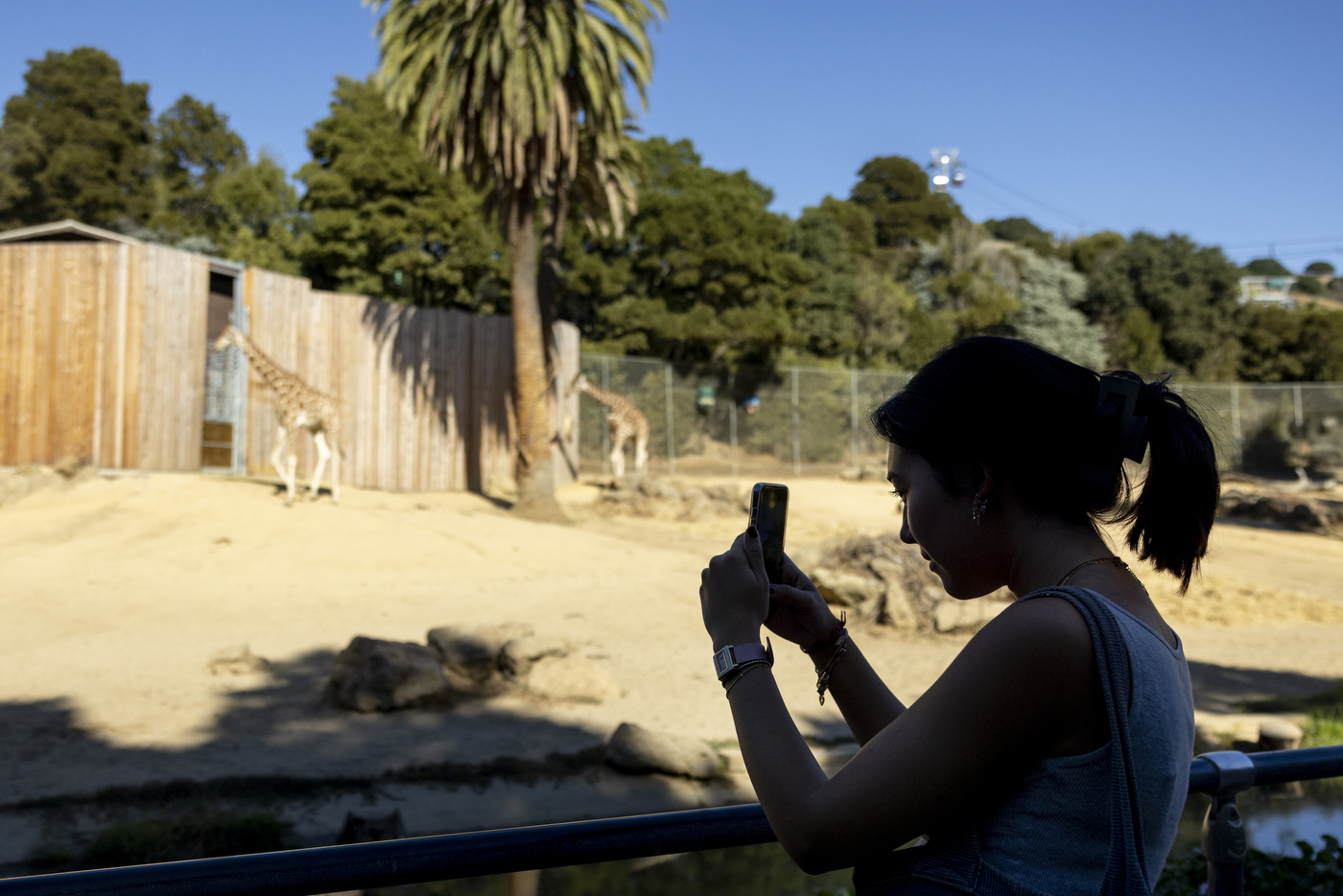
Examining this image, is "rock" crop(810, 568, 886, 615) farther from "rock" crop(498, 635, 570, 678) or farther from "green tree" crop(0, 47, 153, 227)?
"green tree" crop(0, 47, 153, 227)

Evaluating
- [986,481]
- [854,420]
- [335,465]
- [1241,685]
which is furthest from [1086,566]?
[854,420]

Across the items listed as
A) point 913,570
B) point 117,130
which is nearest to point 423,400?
point 913,570

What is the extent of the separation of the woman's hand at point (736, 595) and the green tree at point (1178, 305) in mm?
39257

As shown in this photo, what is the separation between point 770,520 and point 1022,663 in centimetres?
45

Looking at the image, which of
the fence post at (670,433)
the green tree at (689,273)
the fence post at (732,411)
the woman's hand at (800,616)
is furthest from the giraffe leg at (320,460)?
the green tree at (689,273)

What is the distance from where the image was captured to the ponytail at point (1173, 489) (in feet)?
4.04

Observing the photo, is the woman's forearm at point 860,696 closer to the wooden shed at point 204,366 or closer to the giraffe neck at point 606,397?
the wooden shed at point 204,366

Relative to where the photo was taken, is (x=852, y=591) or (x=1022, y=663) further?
(x=852, y=591)

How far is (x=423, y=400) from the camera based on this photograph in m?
16.4

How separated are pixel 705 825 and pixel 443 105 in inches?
565

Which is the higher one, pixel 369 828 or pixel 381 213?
pixel 381 213

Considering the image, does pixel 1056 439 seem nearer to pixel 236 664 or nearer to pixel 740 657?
pixel 740 657

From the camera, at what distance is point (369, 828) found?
4094 millimetres

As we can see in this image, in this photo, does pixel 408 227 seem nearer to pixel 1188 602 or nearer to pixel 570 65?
pixel 570 65
